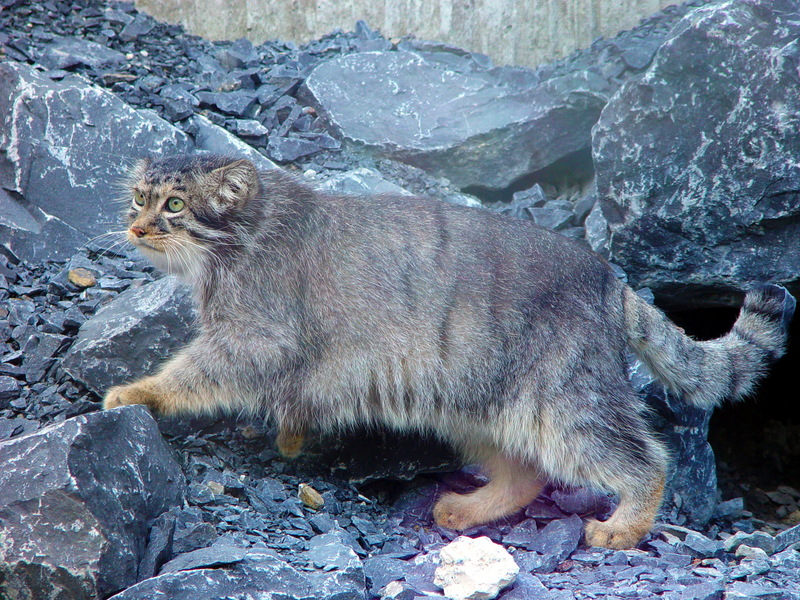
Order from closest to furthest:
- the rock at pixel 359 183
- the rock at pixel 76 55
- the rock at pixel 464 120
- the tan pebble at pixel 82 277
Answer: the tan pebble at pixel 82 277 → the rock at pixel 359 183 → the rock at pixel 76 55 → the rock at pixel 464 120

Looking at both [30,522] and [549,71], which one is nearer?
[30,522]

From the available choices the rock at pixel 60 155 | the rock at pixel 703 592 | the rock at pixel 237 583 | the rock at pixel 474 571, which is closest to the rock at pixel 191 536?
the rock at pixel 237 583

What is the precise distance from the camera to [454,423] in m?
4.09

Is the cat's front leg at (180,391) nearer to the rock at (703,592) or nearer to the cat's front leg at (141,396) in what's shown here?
the cat's front leg at (141,396)

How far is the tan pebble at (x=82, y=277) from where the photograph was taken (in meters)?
4.82

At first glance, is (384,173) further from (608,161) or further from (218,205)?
(218,205)

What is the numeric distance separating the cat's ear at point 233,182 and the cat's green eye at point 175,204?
0.17m

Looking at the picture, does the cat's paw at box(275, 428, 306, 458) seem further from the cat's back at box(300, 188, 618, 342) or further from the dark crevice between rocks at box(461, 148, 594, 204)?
the dark crevice between rocks at box(461, 148, 594, 204)

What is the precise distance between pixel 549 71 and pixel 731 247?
7.78 ft

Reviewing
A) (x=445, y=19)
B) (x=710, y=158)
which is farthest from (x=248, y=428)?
(x=445, y=19)

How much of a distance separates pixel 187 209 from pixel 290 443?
1.38 metres

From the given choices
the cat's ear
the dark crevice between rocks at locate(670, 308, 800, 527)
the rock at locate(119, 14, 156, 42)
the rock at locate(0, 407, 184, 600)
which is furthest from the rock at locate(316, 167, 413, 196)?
the rock at locate(0, 407, 184, 600)

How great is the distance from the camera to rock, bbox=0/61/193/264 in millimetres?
5129

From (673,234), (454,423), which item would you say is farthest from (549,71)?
(454,423)
